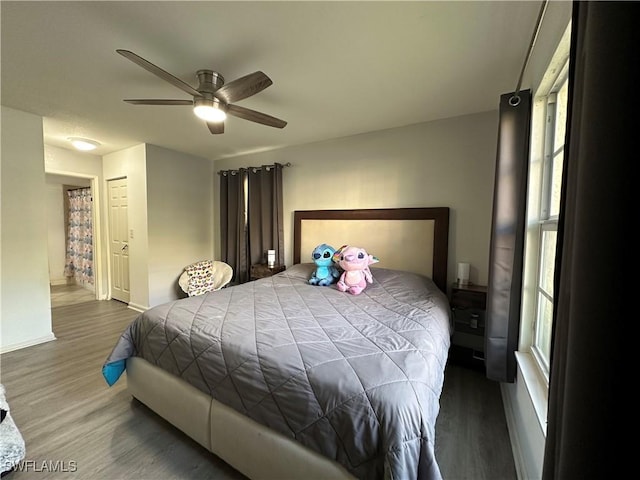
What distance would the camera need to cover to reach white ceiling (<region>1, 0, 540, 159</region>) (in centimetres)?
140

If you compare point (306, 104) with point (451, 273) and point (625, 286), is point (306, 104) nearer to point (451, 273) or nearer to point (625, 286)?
point (451, 273)

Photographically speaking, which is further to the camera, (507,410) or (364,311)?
(364,311)

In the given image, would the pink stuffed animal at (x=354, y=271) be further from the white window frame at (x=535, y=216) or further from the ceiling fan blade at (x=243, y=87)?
the ceiling fan blade at (x=243, y=87)

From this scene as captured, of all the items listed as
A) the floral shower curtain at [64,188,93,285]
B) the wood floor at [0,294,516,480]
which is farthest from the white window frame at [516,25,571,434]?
the floral shower curtain at [64,188,93,285]

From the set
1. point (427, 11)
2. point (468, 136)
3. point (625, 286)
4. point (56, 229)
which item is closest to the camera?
point (625, 286)

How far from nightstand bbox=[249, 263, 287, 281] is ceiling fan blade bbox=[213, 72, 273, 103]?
7.35ft

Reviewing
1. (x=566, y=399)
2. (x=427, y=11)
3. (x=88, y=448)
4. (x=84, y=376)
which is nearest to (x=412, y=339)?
(x=566, y=399)

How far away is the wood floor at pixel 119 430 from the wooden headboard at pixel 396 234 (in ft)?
3.43

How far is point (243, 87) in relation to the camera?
1.71 m

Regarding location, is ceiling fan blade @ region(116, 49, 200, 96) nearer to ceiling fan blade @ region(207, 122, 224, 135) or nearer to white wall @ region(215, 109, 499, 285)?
ceiling fan blade @ region(207, 122, 224, 135)

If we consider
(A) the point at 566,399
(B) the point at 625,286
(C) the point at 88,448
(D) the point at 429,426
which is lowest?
(C) the point at 88,448

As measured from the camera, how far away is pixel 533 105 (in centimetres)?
161

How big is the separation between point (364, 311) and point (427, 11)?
1.82 m

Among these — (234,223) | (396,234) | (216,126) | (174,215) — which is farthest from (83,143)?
(396,234)
